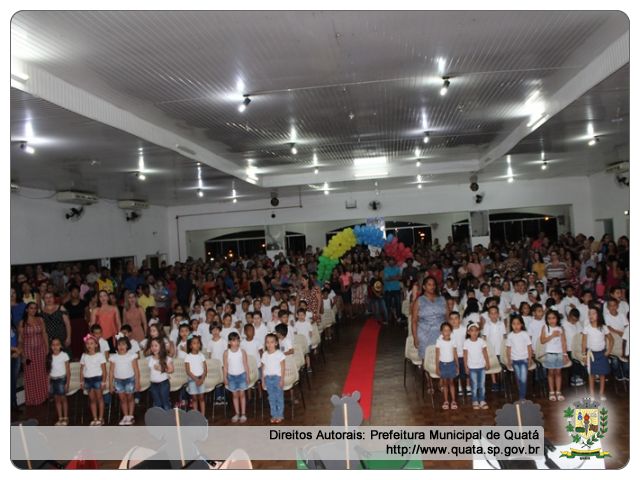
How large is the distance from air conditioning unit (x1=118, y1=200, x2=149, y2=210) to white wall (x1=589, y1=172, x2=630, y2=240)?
43.7 feet

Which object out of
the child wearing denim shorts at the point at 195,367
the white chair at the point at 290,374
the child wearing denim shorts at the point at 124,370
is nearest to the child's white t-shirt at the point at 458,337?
the white chair at the point at 290,374

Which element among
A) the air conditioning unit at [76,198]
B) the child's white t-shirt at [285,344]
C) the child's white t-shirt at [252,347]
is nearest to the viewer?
the child's white t-shirt at [285,344]

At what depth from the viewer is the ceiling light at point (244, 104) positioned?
6874 mm

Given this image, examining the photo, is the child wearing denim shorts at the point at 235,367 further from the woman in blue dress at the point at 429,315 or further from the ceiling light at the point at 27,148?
the ceiling light at the point at 27,148

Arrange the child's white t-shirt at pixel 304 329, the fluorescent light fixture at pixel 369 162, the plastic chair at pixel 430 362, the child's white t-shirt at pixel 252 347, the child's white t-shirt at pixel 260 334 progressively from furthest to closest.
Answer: the fluorescent light fixture at pixel 369 162 → the child's white t-shirt at pixel 304 329 → the child's white t-shirt at pixel 260 334 → the child's white t-shirt at pixel 252 347 → the plastic chair at pixel 430 362

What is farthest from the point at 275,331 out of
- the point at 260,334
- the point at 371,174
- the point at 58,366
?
the point at 371,174

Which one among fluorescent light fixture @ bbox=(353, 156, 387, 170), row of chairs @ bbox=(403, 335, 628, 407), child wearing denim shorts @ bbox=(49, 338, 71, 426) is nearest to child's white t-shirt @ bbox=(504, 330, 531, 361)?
row of chairs @ bbox=(403, 335, 628, 407)

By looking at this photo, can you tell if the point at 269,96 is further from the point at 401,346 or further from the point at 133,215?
the point at 133,215

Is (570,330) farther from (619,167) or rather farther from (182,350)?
(619,167)

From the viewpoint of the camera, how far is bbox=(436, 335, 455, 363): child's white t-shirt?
5.96 meters

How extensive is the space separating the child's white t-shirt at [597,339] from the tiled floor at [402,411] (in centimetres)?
61

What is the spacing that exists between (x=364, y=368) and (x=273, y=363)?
8.49 ft

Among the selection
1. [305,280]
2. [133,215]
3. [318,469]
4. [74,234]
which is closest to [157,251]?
[133,215]

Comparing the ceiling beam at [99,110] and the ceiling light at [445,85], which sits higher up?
the ceiling light at [445,85]
